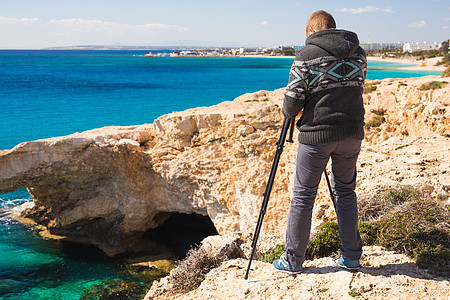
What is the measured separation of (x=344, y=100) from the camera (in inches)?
130

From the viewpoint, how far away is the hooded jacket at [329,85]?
10.6 feet

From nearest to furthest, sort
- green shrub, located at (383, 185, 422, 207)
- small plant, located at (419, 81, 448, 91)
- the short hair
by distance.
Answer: the short hair < green shrub, located at (383, 185, 422, 207) < small plant, located at (419, 81, 448, 91)

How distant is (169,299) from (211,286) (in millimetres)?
877

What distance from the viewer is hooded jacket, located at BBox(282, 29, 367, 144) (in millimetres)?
3229

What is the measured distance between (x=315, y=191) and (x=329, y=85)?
1.03 metres

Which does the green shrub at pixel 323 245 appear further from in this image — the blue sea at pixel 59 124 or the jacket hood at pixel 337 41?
the blue sea at pixel 59 124

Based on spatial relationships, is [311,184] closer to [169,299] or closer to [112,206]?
[169,299]

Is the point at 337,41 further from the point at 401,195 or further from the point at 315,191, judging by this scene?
the point at 401,195

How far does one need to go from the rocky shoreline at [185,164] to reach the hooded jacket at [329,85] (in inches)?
180

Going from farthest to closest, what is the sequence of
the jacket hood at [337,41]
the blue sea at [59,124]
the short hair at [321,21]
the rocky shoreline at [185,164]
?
1. the blue sea at [59,124]
2. the rocky shoreline at [185,164]
3. the short hair at [321,21]
4. the jacket hood at [337,41]

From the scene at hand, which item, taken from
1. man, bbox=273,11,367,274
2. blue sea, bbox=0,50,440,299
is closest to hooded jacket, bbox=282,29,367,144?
man, bbox=273,11,367,274

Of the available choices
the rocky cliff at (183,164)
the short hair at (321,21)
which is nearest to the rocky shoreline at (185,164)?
the rocky cliff at (183,164)

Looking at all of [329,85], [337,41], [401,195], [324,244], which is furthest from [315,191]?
[401,195]

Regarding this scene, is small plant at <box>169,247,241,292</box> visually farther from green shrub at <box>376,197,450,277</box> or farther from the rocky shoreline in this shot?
the rocky shoreline
